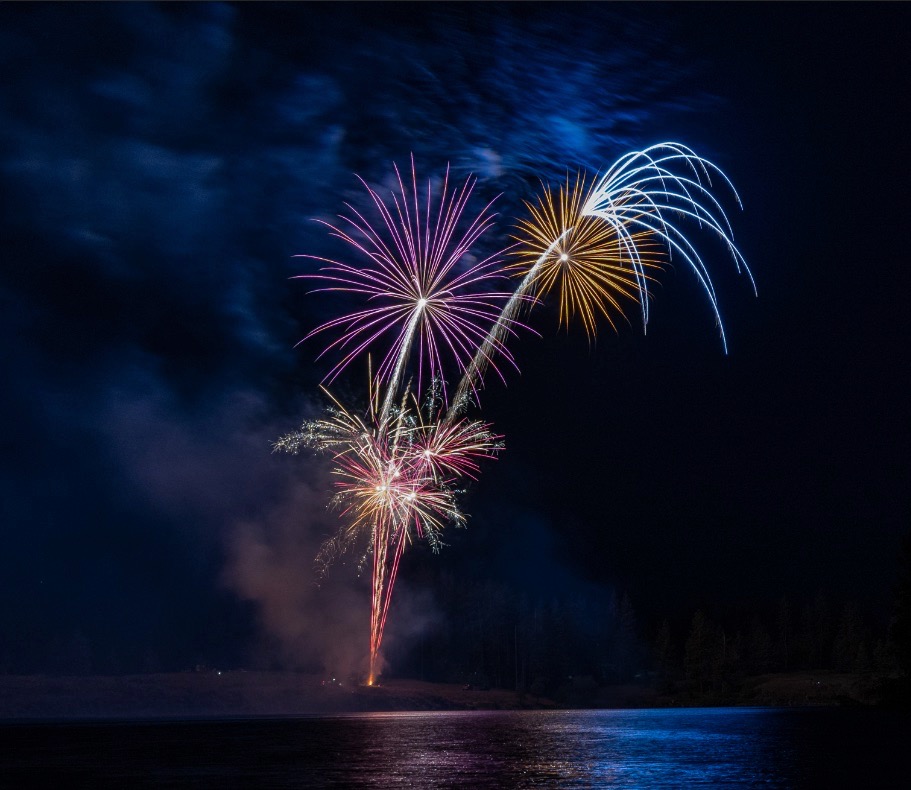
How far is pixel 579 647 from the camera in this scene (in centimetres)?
17950

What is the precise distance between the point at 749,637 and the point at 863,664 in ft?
108

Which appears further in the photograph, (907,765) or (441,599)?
(441,599)

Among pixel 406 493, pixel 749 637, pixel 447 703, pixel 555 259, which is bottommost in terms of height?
pixel 447 703

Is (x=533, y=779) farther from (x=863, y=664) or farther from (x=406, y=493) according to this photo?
(x=863, y=664)

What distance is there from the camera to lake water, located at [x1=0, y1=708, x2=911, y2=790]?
38.6 m

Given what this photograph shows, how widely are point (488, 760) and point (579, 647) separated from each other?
136m

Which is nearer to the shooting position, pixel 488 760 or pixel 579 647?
pixel 488 760

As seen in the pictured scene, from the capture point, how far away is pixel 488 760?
4900cm

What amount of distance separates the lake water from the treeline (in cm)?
9390

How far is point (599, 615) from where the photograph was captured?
604 feet

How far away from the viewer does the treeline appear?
562 ft

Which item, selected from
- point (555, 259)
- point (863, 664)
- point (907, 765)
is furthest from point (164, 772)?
point (863, 664)

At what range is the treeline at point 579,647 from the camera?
6742 inches

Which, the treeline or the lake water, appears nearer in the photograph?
the lake water
